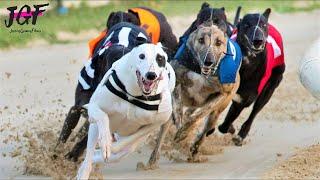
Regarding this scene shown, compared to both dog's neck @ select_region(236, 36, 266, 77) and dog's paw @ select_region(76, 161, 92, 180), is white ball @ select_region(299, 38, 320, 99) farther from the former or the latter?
dog's paw @ select_region(76, 161, 92, 180)

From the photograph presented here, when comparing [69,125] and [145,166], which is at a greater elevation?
[69,125]

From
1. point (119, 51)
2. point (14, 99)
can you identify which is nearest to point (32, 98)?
point (14, 99)

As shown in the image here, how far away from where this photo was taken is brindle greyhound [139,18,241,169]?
5.89 meters

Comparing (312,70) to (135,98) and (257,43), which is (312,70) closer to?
(257,43)

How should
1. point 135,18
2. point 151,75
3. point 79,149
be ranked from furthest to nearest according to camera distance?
point 135,18 → point 79,149 → point 151,75

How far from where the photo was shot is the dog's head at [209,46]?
5.81m

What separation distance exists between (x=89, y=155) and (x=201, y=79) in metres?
1.33

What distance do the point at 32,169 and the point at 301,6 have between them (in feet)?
44.2

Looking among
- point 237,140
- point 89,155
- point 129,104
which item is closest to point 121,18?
point 237,140

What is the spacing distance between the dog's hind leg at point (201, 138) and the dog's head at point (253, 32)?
53cm

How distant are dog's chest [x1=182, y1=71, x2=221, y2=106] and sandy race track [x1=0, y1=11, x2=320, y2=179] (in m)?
0.45

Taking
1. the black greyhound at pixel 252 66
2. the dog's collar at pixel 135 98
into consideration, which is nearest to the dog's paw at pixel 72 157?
the dog's collar at pixel 135 98

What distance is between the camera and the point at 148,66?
473 cm

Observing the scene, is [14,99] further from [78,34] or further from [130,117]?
[78,34]
